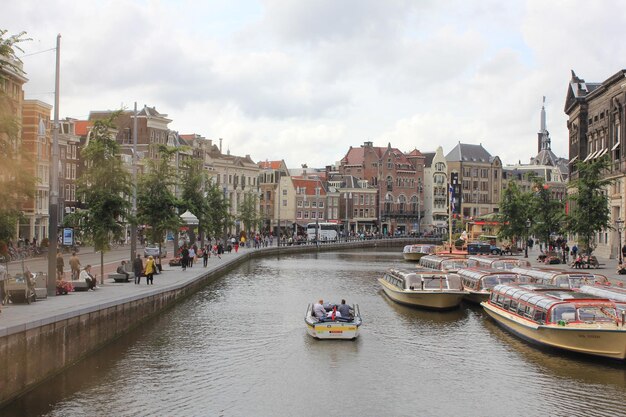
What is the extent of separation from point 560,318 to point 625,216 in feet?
152

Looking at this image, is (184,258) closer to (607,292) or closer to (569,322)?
(607,292)

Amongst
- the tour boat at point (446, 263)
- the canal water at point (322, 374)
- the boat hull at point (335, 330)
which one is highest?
the tour boat at point (446, 263)

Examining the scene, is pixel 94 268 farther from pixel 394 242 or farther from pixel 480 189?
pixel 480 189

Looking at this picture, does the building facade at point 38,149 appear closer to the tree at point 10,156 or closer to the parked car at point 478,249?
the parked car at point 478,249

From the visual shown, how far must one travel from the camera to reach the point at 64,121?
10869cm

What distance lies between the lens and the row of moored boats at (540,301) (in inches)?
→ 1187

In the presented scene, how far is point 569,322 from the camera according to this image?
31.4 m

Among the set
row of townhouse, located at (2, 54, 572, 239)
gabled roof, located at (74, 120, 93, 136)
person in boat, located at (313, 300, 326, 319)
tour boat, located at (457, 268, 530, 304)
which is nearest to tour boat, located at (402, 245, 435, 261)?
row of townhouse, located at (2, 54, 572, 239)

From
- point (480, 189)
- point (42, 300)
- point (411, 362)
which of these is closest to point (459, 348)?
point (411, 362)

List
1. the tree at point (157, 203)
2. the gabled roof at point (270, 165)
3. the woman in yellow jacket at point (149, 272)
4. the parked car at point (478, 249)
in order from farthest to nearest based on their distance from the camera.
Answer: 1. the gabled roof at point (270, 165)
2. the parked car at point (478, 249)
3. the tree at point (157, 203)
4. the woman in yellow jacket at point (149, 272)

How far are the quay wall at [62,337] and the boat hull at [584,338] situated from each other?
1779 centimetres

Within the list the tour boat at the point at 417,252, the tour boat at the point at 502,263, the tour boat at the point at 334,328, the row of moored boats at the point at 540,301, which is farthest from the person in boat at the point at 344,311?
the tour boat at the point at 417,252

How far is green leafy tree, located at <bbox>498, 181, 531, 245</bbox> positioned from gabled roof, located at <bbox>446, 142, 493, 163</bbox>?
95.9 meters

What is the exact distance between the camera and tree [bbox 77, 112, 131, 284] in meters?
45.9
